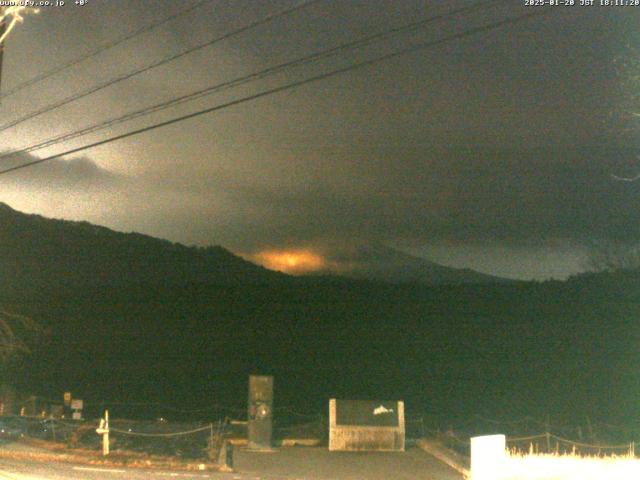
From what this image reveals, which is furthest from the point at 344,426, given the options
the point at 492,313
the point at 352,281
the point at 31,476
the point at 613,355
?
the point at 352,281

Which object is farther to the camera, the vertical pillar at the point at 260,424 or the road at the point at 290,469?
the vertical pillar at the point at 260,424

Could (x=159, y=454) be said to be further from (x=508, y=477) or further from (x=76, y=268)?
(x=76, y=268)

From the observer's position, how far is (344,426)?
24016 mm

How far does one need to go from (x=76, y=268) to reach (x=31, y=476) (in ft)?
387

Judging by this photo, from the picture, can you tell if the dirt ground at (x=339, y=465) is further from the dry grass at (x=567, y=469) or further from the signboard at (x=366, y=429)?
the dry grass at (x=567, y=469)

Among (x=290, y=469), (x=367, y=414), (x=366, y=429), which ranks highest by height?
(x=367, y=414)

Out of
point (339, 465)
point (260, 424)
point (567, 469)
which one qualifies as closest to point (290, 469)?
point (339, 465)

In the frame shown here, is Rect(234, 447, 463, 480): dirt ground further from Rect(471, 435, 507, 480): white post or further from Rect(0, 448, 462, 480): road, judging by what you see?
Rect(471, 435, 507, 480): white post

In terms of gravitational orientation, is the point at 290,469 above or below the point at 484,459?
below

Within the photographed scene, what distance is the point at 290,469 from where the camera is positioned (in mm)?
20094

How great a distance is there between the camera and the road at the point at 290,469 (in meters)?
17.8

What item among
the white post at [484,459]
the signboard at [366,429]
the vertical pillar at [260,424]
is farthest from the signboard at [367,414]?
the white post at [484,459]

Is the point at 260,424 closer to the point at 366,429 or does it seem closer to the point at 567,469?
the point at 366,429

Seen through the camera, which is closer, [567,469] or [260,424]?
[567,469]
